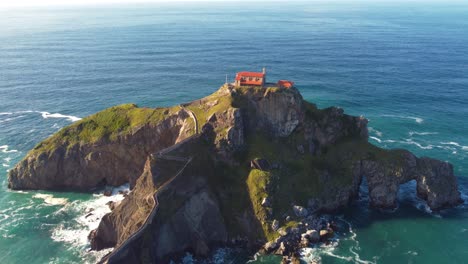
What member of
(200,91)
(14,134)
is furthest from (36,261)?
(200,91)

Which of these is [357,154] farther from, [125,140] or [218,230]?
[125,140]

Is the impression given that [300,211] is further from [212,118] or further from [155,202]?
[155,202]

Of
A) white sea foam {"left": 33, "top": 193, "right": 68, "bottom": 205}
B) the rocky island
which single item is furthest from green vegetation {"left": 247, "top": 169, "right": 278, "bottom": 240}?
white sea foam {"left": 33, "top": 193, "right": 68, "bottom": 205}

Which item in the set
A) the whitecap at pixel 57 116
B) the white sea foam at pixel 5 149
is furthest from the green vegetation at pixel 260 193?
the whitecap at pixel 57 116

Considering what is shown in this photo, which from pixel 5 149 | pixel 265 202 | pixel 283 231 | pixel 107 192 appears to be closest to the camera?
pixel 283 231

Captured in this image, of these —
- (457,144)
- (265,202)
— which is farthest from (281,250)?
(457,144)

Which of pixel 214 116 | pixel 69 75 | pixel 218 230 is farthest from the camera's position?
pixel 69 75

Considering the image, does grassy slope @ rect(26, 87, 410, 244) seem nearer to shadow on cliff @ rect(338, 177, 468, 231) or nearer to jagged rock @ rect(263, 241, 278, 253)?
jagged rock @ rect(263, 241, 278, 253)
